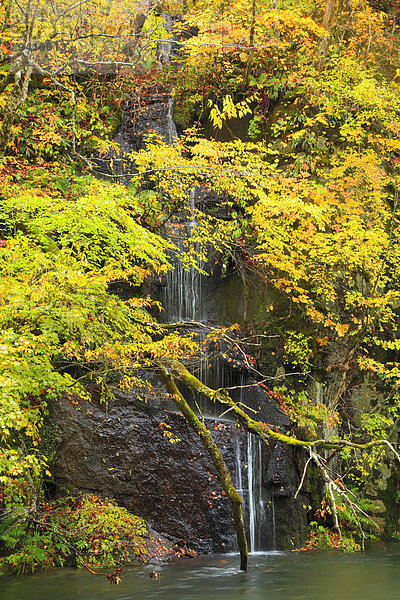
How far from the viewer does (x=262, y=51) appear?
46.1 ft

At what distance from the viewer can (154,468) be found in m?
8.86

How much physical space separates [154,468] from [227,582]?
272cm

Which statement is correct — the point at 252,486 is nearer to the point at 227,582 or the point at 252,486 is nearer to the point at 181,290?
the point at 227,582

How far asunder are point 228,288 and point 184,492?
5181 millimetres

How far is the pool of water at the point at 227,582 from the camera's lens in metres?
5.80

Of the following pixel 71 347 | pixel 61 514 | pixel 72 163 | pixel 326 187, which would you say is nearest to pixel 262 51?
pixel 326 187

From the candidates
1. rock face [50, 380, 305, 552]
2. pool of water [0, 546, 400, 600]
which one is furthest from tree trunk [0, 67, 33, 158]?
pool of water [0, 546, 400, 600]

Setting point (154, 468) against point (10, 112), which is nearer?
point (10, 112)

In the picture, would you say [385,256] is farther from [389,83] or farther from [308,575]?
[308,575]

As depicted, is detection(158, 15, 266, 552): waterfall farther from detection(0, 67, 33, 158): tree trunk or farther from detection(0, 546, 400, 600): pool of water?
detection(0, 67, 33, 158): tree trunk

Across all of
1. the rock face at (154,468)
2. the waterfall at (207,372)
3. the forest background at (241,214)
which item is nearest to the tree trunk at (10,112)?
the forest background at (241,214)

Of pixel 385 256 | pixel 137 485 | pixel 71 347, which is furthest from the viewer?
pixel 385 256

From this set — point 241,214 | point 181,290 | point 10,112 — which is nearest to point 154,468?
point 181,290

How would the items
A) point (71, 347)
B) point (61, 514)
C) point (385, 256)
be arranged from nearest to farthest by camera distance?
point (71, 347) < point (61, 514) < point (385, 256)
